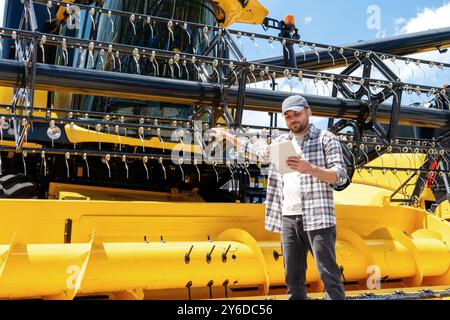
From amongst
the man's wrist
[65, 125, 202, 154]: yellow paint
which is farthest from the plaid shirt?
[65, 125, 202, 154]: yellow paint

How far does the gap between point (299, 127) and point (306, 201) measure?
385 mm

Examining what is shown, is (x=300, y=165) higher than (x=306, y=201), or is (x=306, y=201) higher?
(x=300, y=165)

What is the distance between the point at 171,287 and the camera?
107 inches

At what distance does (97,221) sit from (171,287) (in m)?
0.63

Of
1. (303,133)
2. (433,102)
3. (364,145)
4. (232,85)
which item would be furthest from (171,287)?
(433,102)

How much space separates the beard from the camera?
8.15 ft

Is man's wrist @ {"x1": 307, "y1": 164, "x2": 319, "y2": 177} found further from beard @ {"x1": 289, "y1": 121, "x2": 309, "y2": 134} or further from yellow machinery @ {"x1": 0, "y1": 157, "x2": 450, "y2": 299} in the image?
yellow machinery @ {"x1": 0, "y1": 157, "x2": 450, "y2": 299}

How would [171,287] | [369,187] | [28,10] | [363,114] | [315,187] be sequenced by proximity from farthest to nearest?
1. [369,187]
2. [363,114]
3. [28,10]
4. [171,287]
5. [315,187]

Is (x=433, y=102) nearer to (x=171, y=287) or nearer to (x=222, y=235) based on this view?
(x=222, y=235)

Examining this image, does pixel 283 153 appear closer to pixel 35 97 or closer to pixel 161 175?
pixel 161 175

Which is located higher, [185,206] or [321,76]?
[321,76]

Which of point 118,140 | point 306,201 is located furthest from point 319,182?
point 118,140

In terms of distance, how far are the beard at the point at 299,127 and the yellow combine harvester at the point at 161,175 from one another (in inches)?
34.0

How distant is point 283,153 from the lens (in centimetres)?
232
